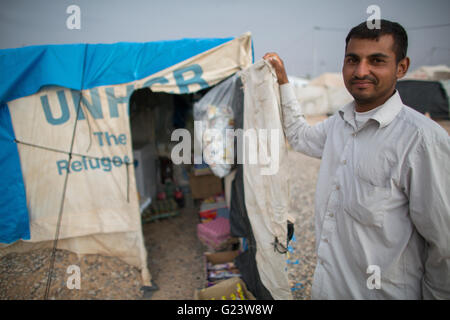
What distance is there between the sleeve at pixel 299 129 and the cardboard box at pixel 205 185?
329 centimetres

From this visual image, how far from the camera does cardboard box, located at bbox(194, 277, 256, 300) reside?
2.54 m

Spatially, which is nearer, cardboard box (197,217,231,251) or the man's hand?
the man's hand

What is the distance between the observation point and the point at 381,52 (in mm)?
1037

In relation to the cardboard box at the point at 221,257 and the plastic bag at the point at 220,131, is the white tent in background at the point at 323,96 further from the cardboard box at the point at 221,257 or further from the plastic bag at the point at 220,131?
the cardboard box at the point at 221,257

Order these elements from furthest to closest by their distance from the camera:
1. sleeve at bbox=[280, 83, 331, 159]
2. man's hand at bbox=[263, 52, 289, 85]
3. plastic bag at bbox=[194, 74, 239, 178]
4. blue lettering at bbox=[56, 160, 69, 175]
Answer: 1. plastic bag at bbox=[194, 74, 239, 178]
2. blue lettering at bbox=[56, 160, 69, 175]
3. man's hand at bbox=[263, 52, 289, 85]
4. sleeve at bbox=[280, 83, 331, 159]

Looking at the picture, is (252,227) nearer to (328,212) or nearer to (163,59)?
(328,212)

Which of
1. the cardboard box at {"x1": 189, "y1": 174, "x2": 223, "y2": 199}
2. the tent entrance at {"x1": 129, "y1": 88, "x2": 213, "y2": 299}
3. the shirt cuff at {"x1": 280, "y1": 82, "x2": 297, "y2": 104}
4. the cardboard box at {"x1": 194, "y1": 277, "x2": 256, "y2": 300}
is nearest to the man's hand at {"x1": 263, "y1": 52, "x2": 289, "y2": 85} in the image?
the shirt cuff at {"x1": 280, "y1": 82, "x2": 297, "y2": 104}

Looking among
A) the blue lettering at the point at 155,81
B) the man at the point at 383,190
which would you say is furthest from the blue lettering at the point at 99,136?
the man at the point at 383,190

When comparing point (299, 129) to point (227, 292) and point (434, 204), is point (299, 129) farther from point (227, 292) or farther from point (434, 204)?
point (227, 292)

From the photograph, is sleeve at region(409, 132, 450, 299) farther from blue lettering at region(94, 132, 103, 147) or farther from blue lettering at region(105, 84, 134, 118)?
blue lettering at region(94, 132, 103, 147)

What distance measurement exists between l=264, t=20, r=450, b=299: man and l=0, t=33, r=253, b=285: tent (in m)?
1.87
